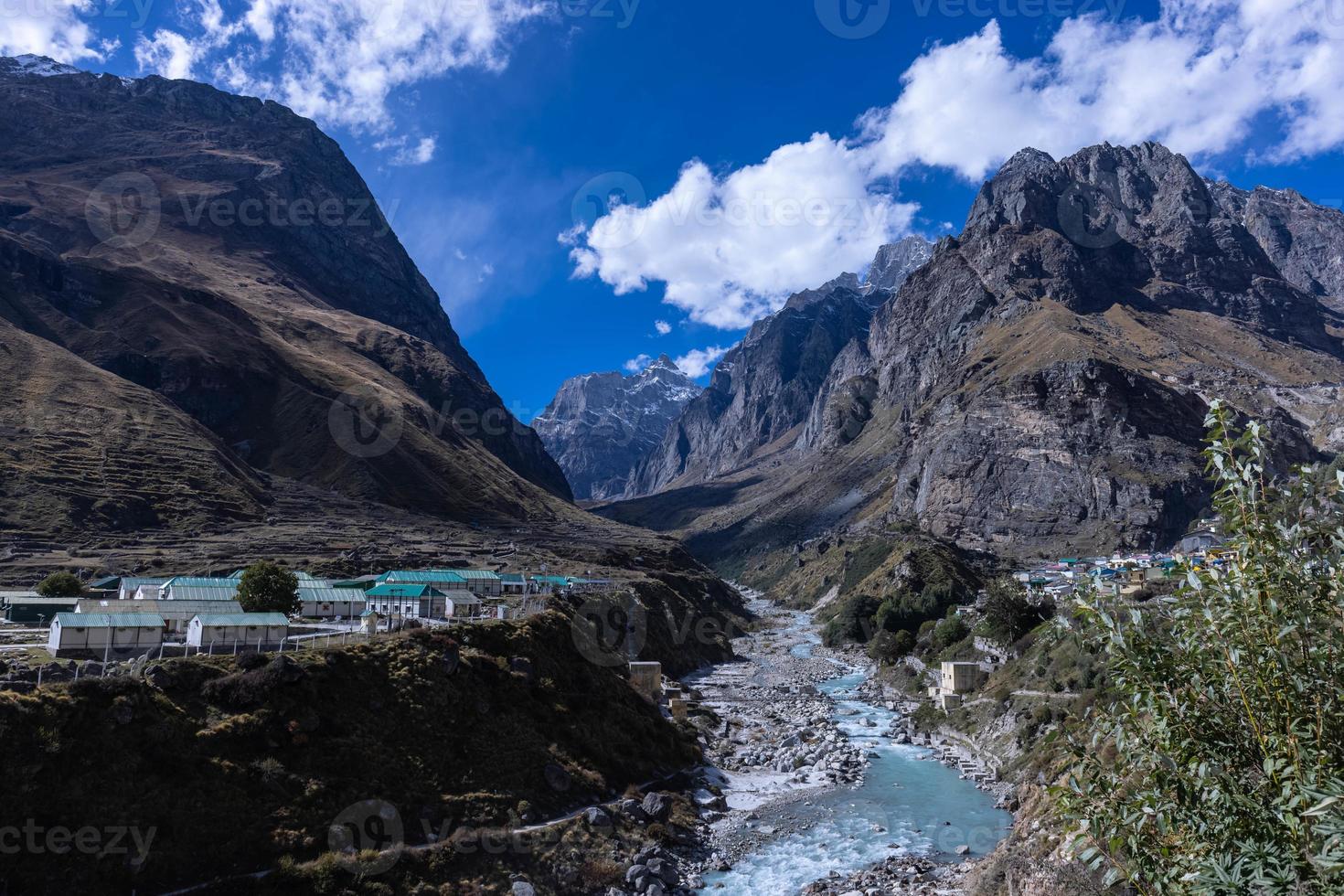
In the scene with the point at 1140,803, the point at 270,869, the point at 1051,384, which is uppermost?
the point at 1051,384

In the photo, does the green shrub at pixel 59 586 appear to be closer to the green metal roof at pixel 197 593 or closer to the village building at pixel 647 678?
the green metal roof at pixel 197 593

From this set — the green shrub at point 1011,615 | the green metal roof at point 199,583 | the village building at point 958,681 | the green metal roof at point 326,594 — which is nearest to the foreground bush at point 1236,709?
the green metal roof at point 199,583

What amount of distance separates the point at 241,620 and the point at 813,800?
32.8 meters

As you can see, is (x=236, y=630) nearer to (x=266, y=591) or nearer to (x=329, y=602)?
(x=266, y=591)

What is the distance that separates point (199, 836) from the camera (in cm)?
2772

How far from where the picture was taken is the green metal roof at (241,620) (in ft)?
127

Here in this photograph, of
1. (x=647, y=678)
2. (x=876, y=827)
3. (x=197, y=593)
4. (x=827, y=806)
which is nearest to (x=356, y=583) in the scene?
(x=197, y=593)

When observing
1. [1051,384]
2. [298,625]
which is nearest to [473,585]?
[298,625]

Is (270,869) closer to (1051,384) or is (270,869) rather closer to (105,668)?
(105,668)

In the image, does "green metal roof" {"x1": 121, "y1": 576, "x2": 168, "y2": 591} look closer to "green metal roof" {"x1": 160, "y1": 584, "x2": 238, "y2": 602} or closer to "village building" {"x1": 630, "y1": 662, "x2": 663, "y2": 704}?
"green metal roof" {"x1": 160, "y1": 584, "x2": 238, "y2": 602}

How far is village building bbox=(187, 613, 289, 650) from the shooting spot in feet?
125

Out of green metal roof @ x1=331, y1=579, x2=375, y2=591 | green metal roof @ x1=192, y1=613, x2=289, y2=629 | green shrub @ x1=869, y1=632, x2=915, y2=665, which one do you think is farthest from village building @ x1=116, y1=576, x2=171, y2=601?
green shrub @ x1=869, y1=632, x2=915, y2=665

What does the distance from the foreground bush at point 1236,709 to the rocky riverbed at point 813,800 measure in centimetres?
2641

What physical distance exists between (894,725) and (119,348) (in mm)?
168911
